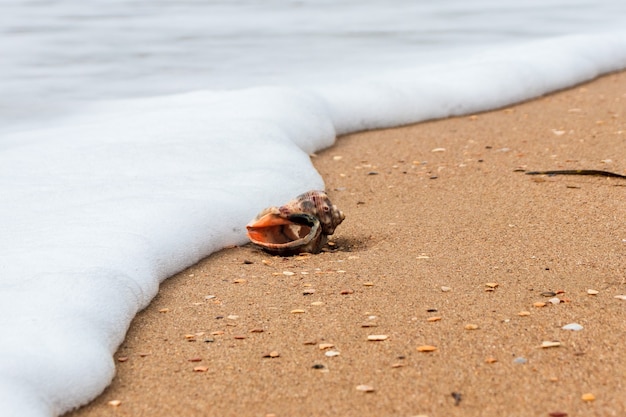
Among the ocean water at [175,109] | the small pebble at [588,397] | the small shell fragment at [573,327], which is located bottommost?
the small pebble at [588,397]

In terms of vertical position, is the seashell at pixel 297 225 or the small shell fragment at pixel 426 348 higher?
the seashell at pixel 297 225

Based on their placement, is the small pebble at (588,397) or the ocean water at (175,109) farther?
the ocean water at (175,109)

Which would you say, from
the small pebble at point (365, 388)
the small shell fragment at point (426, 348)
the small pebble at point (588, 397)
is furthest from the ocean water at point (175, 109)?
the small pebble at point (588, 397)

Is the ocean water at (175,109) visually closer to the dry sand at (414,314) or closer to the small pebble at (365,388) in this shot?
the dry sand at (414,314)

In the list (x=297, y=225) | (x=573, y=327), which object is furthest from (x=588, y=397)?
(x=297, y=225)

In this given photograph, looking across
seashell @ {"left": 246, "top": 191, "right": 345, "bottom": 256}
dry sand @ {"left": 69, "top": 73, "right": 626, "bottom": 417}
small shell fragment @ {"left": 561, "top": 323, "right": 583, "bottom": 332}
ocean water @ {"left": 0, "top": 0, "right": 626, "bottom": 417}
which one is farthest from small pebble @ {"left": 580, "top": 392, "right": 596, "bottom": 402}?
seashell @ {"left": 246, "top": 191, "right": 345, "bottom": 256}

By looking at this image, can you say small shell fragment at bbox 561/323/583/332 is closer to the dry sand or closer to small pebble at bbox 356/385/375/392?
the dry sand
